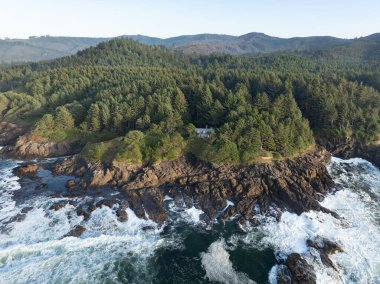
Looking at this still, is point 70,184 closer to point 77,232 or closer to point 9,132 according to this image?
point 77,232

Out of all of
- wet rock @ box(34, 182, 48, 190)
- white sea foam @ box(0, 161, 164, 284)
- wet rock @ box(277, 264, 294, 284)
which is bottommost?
wet rock @ box(34, 182, 48, 190)

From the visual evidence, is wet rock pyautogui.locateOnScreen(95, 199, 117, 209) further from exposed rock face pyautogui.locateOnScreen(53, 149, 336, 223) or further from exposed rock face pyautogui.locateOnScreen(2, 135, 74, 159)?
exposed rock face pyautogui.locateOnScreen(2, 135, 74, 159)

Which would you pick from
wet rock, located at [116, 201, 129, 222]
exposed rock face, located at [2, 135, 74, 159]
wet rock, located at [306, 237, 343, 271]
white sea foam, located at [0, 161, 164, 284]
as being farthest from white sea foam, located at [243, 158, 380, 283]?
exposed rock face, located at [2, 135, 74, 159]

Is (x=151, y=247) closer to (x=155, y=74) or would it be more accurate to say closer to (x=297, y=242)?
(x=297, y=242)

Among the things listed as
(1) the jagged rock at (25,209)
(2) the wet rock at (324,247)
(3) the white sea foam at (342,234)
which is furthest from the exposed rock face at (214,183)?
(1) the jagged rock at (25,209)

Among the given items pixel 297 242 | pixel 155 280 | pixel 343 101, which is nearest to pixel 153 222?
pixel 155 280

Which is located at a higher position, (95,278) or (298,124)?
(298,124)
